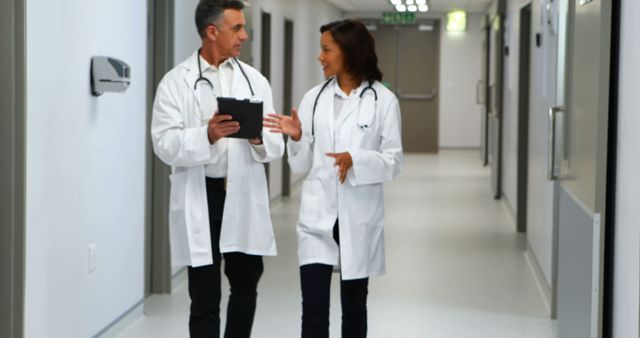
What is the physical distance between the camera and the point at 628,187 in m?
3.35

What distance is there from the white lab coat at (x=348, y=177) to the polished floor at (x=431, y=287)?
61.5 inches

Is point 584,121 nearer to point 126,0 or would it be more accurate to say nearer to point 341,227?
point 341,227

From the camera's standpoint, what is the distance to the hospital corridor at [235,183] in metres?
3.67

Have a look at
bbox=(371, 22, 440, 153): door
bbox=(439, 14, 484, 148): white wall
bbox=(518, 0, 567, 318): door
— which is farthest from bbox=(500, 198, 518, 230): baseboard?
bbox=(439, 14, 484, 148): white wall

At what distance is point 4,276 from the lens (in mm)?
3855

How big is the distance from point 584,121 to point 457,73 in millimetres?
17667

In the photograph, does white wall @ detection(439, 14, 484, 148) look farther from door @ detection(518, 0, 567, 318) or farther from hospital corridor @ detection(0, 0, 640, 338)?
hospital corridor @ detection(0, 0, 640, 338)

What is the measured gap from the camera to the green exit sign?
1991 cm

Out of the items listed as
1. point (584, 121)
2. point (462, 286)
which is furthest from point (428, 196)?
point (584, 121)

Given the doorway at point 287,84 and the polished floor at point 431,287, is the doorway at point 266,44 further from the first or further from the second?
the polished floor at point 431,287

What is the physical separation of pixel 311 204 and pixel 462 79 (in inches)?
707

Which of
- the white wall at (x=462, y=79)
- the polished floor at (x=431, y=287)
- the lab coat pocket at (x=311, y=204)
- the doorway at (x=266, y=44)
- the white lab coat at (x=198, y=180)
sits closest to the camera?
the white lab coat at (x=198, y=180)

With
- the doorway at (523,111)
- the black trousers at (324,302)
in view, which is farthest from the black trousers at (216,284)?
the doorway at (523,111)

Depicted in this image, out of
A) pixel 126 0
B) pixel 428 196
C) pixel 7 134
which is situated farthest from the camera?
pixel 428 196
